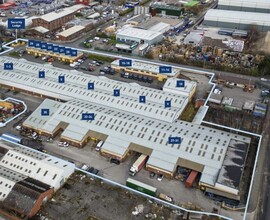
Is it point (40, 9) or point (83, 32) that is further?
point (40, 9)

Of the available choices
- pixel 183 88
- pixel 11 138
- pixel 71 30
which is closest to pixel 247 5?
pixel 71 30

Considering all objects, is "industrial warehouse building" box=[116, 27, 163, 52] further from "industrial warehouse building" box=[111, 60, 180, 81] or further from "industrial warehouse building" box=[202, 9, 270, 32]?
"industrial warehouse building" box=[202, 9, 270, 32]

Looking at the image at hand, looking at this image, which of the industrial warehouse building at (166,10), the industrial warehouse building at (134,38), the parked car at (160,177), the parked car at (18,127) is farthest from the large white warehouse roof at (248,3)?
the parked car at (18,127)

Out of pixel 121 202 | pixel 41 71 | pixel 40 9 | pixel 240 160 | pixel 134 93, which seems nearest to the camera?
pixel 121 202

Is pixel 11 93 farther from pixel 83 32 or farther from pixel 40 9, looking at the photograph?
pixel 40 9

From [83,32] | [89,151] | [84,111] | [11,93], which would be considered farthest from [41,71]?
[83,32]

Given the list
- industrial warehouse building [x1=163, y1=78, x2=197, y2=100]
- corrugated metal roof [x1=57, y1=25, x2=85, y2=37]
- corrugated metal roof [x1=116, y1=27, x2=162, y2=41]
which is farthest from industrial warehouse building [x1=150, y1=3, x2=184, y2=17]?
industrial warehouse building [x1=163, y1=78, x2=197, y2=100]

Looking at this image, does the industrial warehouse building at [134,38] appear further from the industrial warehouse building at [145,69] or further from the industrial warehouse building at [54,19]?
the industrial warehouse building at [54,19]
